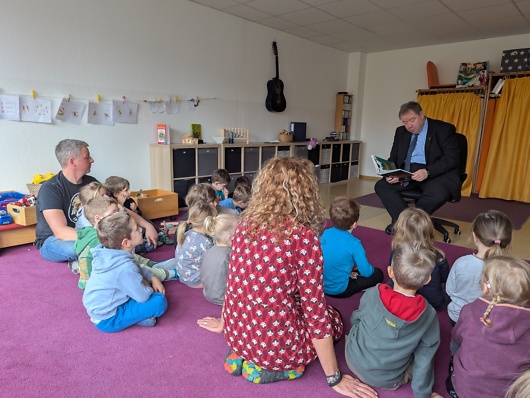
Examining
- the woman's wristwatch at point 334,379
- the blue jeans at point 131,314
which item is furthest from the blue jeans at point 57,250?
the woman's wristwatch at point 334,379

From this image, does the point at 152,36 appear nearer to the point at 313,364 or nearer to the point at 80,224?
the point at 80,224

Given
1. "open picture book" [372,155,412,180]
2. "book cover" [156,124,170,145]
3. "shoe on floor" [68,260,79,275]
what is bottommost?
"shoe on floor" [68,260,79,275]

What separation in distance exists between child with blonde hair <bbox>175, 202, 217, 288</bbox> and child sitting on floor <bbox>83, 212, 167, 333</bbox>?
0.44 metres

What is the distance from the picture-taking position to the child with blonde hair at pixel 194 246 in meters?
2.17

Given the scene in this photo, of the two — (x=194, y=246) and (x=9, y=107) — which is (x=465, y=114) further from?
(x=9, y=107)

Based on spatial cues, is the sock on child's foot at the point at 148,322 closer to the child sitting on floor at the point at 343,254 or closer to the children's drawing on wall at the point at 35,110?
the child sitting on floor at the point at 343,254

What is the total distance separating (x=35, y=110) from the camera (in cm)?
329

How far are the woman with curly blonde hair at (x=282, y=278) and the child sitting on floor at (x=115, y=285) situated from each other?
0.60 metres

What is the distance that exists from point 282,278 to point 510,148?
5408 millimetres

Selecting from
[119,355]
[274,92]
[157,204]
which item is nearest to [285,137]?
[274,92]

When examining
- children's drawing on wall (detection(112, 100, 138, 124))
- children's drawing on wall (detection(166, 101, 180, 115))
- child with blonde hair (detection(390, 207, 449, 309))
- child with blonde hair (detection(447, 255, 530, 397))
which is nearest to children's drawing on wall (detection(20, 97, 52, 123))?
children's drawing on wall (detection(112, 100, 138, 124))

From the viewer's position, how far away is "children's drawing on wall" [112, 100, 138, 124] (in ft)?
12.6

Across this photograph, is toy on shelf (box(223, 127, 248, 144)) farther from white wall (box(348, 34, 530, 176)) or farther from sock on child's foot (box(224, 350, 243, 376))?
sock on child's foot (box(224, 350, 243, 376))

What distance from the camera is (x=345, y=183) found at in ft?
21.8
